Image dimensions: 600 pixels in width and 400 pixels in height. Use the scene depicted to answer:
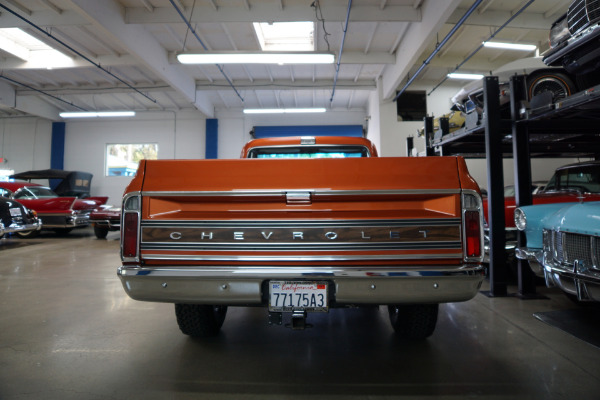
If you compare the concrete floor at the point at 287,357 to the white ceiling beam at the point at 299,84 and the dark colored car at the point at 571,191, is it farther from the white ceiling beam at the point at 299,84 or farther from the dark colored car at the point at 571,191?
the white ceiling beam at the point at 299,84

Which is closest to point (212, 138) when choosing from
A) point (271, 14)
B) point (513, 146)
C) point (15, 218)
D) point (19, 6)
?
point (19, 6)

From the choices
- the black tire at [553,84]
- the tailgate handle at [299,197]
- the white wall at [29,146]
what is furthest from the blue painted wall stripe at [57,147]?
the black tire at [553,84]

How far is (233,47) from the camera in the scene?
999cm

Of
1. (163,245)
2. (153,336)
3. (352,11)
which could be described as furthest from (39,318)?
(352,11)

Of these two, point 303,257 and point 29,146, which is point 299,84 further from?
point 29,146

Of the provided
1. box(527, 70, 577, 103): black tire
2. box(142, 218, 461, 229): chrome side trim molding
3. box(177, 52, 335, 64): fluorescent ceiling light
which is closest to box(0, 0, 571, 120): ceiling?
box(177, 52, 335, 64): fluorescent ceiling light

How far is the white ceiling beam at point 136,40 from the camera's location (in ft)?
23.3

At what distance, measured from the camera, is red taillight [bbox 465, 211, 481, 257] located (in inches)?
70.2

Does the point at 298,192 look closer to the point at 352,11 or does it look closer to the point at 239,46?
the point at 352,11

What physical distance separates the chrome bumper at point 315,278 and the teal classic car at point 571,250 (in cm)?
124

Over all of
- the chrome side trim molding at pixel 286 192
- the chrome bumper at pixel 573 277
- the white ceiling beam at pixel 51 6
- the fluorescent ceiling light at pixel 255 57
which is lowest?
the chrome bumper at pixel 573 277

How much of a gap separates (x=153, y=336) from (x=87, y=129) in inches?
675

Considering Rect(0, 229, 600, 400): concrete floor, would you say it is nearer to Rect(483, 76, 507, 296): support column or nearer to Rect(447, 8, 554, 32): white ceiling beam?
Rect(483, 76, 507, 296): support column

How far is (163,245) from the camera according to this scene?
184 cm
